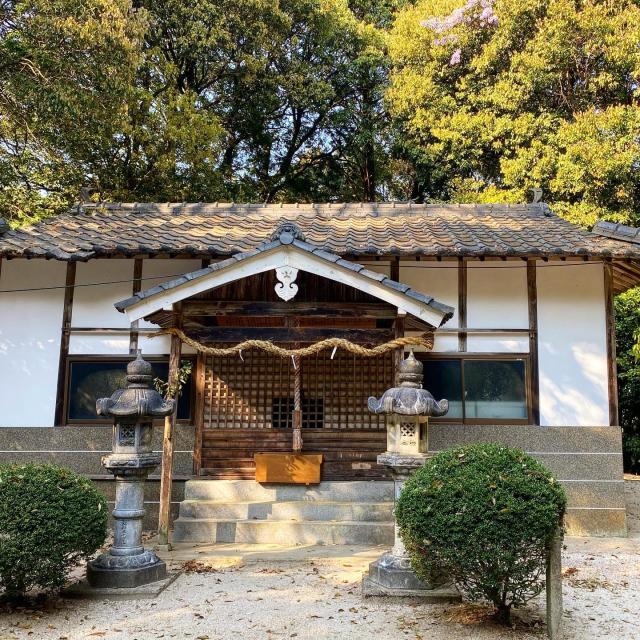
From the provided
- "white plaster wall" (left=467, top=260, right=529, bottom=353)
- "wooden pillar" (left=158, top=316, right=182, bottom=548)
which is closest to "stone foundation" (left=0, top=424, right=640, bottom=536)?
"wooden pillar" (left=158, top=316, right=182, bottom=548)

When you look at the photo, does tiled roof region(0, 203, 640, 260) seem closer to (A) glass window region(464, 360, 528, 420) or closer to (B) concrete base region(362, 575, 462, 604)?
(A) glass window region(464, 360, 528, 420)

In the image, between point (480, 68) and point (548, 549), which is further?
point (480, 68)

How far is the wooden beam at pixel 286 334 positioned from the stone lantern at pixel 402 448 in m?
2.02

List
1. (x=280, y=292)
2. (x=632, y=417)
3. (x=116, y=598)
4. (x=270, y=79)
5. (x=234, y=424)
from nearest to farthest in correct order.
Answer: (x=116, y=598) < (x=280, y=292) < (x=234, y=424) < (x=632, y=417) < (x=270, y=79)

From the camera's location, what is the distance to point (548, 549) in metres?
4.79

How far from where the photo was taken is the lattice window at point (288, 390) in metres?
9.33

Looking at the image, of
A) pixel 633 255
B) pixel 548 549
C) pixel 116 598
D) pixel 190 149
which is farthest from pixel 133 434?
pixel 190 149

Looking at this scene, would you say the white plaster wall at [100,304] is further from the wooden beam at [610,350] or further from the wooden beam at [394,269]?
the wooden beam at [610,350]

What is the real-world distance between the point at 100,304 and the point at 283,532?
4748 millimetres

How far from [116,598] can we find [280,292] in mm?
4002

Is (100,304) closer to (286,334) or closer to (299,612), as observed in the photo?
(286,334)

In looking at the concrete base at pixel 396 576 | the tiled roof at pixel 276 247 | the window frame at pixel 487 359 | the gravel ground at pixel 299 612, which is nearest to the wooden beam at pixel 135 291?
the tiled roof at pixel 276 247

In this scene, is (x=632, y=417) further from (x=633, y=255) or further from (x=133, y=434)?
(x=133, y=434)

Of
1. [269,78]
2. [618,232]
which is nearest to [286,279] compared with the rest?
[618,232]
